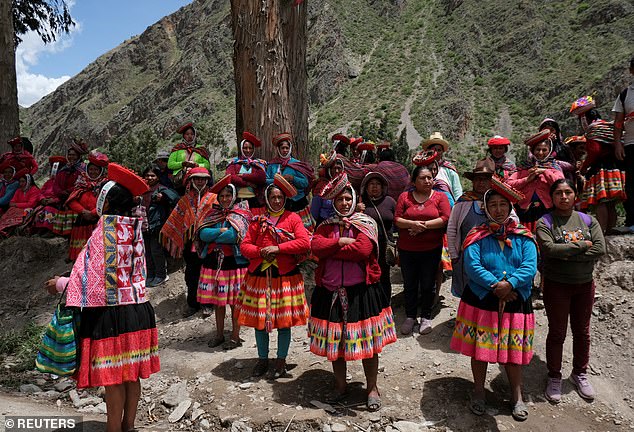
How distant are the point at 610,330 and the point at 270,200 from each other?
12.3 feet

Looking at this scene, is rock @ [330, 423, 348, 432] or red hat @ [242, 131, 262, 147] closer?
rock @ [330, 423, 348, 432]

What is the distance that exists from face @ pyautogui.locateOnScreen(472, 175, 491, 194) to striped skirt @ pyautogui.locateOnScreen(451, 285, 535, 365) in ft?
4.32

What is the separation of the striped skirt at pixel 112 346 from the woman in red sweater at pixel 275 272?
1241mm

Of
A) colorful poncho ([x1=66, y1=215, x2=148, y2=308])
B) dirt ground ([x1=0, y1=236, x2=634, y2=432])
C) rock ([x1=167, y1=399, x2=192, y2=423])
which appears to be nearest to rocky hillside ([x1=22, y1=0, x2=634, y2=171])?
dirt ground ([x1=0, y1=236, x2=634, y2=432])

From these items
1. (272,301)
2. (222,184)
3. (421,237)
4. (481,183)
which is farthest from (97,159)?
(481,183)

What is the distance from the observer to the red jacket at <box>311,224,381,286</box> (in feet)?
12.1

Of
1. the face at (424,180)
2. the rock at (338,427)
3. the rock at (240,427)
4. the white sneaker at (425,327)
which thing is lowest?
the rock at (240,427)

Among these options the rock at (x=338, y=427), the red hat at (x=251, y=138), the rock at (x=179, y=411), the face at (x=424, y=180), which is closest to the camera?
the rock at (x=338, y=427)

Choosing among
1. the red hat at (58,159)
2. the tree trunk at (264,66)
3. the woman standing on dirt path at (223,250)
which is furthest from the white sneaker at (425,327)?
the red hat at (58,159)

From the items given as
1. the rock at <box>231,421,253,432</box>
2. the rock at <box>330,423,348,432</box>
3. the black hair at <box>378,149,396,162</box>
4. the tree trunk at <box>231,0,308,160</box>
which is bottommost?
the rock at <box>231,421,253,432</box>

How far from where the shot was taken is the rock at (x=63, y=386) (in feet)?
15.2

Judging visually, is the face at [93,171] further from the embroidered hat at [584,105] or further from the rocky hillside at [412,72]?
the rocky hillside at [412,72]

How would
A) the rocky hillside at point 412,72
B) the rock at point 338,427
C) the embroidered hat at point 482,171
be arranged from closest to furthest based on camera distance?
the rock at point 338,427 < the embroidered hat at point 482,171 < the rocky hillside at point 412,72

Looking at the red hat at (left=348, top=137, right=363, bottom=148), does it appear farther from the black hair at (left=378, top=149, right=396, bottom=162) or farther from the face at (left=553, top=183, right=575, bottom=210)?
the face at (left=553, top=183, right=575, bottom=210)
